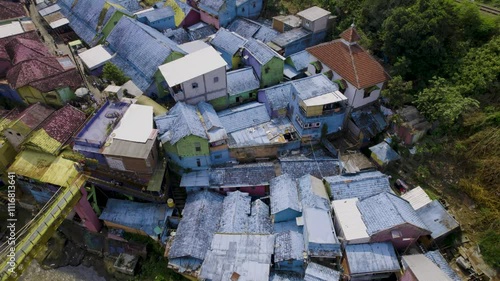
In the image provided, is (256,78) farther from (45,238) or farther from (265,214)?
(45,238)

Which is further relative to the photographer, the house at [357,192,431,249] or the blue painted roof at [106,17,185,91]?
the blue painted roof at [106,17,185,91]

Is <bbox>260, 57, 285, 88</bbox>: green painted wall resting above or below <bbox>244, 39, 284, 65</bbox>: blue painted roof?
below

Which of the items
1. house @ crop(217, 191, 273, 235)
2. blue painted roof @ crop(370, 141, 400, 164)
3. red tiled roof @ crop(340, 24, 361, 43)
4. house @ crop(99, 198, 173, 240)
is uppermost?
red tiled roof @ crop(340, 24, 361, 43)

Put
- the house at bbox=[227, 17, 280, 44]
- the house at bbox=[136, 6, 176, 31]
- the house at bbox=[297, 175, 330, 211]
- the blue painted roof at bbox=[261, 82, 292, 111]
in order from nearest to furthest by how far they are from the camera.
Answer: the house at bbox=[297, 175, 330, 211], the blue painted roof at bbox=[261, 82, 292, 111], the house at bbox=[227, 17, 280, 44], the house at bbox=[136, 6, 176, 31]

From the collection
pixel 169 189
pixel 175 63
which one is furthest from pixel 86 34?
pixel 169 189

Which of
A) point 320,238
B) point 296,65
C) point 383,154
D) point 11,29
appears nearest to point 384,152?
point 383,154

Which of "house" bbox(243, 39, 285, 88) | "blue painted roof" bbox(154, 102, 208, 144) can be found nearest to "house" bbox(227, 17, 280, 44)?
"house" bbox(243, 39, 285, 88)

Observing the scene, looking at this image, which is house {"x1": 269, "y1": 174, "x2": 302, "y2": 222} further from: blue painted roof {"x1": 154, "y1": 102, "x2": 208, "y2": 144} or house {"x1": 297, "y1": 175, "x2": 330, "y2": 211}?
blue painted roof {"x1": 154, "y1": 102, "x2": 208, "y2": 144}
